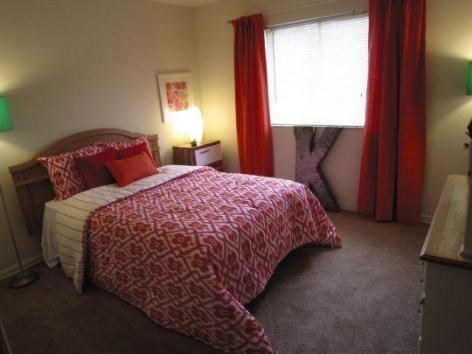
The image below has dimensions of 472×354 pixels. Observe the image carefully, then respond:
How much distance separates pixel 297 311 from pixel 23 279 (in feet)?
7.38

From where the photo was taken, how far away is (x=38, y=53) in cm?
292

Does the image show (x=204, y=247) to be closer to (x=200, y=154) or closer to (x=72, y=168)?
(x=72, y=168)

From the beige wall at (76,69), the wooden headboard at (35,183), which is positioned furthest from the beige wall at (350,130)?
the wooden headboard at (35,183)

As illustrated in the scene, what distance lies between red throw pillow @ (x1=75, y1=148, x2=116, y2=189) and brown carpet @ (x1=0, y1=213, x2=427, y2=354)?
84cm

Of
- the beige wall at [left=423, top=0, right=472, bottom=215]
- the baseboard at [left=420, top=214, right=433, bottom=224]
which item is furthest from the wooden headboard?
the baseboard at [left=420, top=214, right=433, bottom=224]

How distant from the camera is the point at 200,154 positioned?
165 inches

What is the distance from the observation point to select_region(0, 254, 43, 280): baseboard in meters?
2.86

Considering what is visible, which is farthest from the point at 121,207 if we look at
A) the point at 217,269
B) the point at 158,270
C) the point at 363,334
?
the point at 363,334

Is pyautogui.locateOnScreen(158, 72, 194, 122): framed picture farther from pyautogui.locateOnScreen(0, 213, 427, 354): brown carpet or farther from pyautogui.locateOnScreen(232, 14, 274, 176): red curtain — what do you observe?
Answer: pyautogui.locateOnScreen(0, 213, 427, 354): brown carpet

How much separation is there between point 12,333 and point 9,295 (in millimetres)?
532

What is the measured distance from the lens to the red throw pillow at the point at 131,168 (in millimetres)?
3010

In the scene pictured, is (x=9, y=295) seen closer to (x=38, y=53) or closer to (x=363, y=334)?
(x=38, y=53)

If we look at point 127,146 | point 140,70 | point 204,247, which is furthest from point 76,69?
point 204,247

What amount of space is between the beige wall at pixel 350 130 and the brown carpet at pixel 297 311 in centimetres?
87
